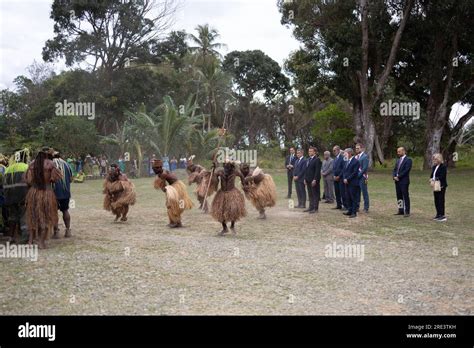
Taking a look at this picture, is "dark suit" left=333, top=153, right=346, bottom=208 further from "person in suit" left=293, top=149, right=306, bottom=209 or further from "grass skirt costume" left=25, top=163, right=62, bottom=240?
"grass skirt costume" left=25, top=163, right=62, bottom=240

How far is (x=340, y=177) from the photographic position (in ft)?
43.8

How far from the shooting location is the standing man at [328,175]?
47.6 ft

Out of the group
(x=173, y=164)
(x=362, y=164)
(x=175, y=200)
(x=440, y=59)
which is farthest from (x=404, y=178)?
(x=173, y=164)

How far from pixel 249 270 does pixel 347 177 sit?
6413mm

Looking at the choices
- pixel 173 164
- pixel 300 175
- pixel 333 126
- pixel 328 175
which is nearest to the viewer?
pixel 300 175

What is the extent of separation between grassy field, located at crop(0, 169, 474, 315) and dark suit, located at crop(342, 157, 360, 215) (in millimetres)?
979

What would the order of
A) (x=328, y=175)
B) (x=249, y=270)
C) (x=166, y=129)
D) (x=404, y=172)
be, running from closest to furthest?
(x=249, y=270) → (x=404, y=172) → (x=328, y=175) → (x=166, y=129)

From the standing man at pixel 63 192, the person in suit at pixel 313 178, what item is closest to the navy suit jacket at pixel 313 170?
the person in suit at pixel 313 178

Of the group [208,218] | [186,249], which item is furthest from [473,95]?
[186,249]

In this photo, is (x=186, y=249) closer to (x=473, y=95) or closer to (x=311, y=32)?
(x=311, y=32)

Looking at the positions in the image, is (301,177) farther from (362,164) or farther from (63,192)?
(63,192)

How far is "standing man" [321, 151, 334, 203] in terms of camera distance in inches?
571

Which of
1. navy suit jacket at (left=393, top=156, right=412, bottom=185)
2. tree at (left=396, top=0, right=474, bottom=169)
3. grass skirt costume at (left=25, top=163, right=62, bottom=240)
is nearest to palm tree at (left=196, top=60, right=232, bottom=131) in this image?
tree at (left=396, top=0, right=474, bottom=169)

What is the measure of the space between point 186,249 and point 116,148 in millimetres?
27673
